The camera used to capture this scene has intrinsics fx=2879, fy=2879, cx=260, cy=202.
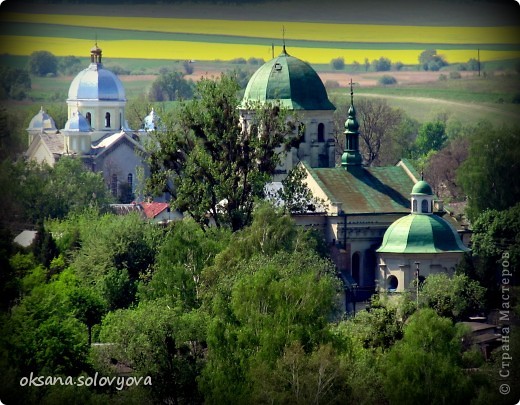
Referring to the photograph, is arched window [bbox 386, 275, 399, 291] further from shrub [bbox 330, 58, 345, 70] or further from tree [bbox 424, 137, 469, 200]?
shrub [bbox 330, 58, 345, 70]

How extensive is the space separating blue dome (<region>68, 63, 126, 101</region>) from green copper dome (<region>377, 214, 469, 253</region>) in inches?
2067

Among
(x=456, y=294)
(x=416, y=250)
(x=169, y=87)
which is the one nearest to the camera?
(x=456, y=294)

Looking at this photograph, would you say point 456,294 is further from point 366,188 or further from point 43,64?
point 43,64

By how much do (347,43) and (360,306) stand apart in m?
14.5

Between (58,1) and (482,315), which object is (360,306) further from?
(58,1)

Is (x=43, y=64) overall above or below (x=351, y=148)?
above

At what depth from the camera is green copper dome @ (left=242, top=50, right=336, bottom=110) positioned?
101750 millimetres

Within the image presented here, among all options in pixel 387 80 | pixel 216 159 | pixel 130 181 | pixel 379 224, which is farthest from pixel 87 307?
pixel 387 80

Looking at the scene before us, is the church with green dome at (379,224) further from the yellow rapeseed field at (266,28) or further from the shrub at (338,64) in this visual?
the shrub at (338,64)

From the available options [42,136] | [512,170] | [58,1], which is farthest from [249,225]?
[42,136]

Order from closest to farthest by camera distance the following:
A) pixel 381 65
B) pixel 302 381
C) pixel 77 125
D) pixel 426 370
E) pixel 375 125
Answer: pixel 302 381, pixel 426 370, pixel 77 125, pixel 375 125, pixel 381 65

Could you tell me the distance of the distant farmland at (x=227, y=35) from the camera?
248 ft

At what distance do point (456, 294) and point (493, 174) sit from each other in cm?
2486

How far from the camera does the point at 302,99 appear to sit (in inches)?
4016
